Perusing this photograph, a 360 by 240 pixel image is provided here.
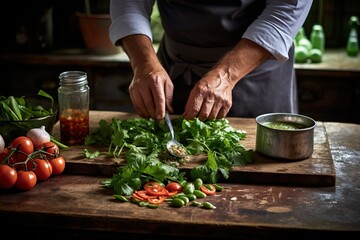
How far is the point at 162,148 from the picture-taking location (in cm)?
192

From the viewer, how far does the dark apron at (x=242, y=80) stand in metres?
2.43

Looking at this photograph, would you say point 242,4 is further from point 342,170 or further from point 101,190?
point 101,190

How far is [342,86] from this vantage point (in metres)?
3.42

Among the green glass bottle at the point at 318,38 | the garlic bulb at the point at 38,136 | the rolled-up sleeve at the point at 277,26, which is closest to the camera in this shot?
the garlic bulb at the point at 38,136

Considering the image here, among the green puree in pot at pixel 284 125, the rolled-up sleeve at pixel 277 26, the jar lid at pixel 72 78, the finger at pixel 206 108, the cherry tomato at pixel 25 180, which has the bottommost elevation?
the cherry tomato at pixel 25 180

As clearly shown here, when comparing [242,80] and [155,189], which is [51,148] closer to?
[155,189]

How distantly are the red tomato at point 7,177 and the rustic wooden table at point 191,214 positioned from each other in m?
0.04

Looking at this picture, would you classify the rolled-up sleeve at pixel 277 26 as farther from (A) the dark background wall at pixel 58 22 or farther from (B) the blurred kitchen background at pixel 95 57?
(A) the dark background wall at pixel 58 22

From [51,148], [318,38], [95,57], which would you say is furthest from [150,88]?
[318,38]

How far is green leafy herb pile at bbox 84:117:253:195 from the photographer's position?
1.73 m

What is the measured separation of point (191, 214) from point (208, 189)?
0.56 feet

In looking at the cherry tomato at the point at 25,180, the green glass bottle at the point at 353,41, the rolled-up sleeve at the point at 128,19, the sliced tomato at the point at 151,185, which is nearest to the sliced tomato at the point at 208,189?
the sliced tomato at the point at 151,185

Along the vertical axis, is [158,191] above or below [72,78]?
below

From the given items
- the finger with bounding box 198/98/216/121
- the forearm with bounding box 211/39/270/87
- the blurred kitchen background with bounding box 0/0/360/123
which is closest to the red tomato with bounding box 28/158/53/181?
the finger with bounding box 198/98/216/121
